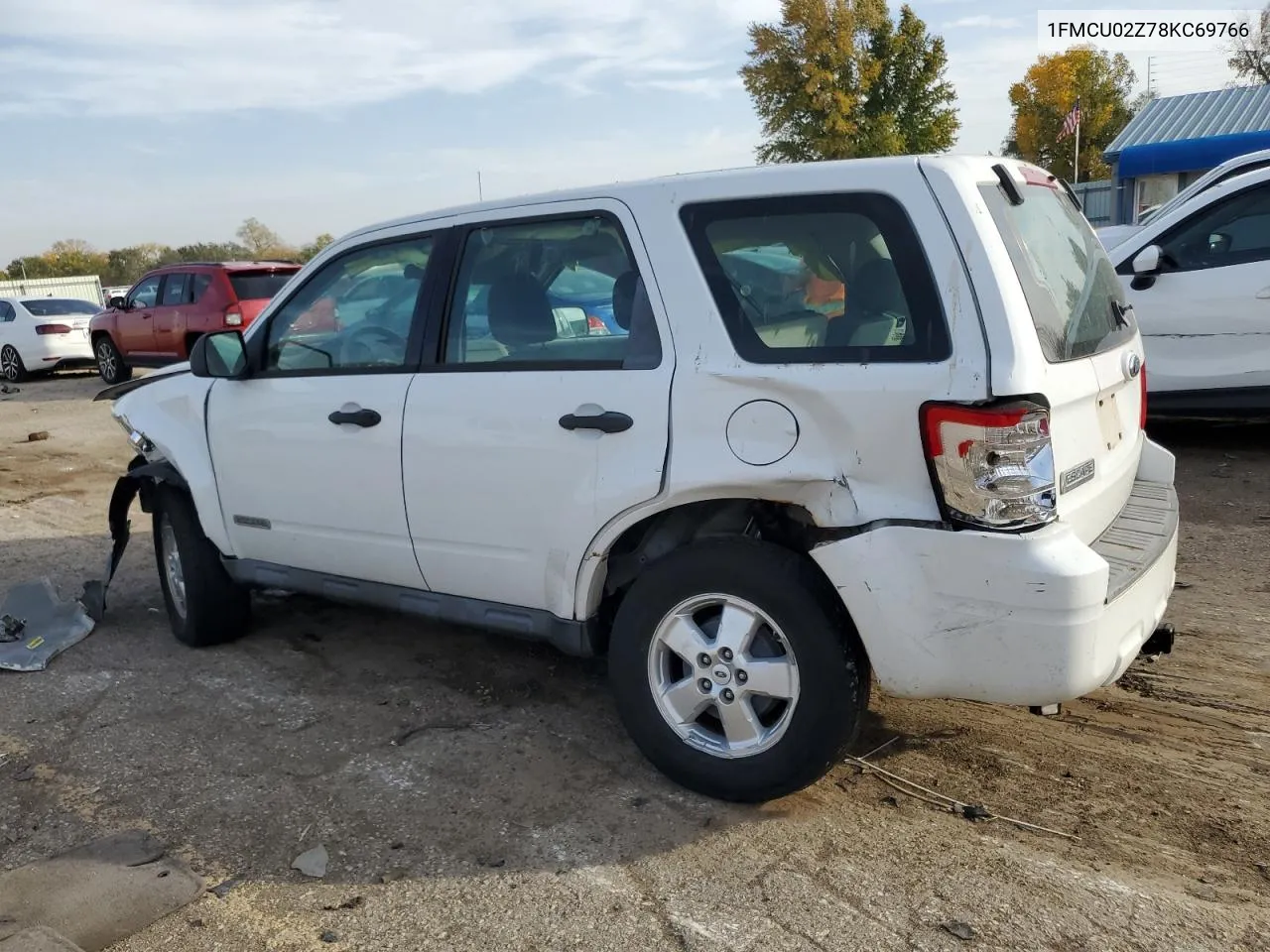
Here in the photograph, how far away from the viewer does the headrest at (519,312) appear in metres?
3.59

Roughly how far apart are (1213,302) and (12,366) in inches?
703

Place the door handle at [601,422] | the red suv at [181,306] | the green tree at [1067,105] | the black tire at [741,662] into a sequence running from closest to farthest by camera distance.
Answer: the black tire at [741,662], the door handle at [601,422], the red suv at [181,306], the green tree at [1067,105]

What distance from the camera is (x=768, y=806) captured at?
323 centimetres

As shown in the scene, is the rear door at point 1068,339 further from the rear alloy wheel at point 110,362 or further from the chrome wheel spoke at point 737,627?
the rear alloy wheel at point 110,362

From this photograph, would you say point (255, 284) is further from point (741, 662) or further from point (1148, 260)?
point (741, 662)

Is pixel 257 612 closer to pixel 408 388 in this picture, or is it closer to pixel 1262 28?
pixel 408 388

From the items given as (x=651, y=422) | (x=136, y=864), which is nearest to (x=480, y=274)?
(x=651, y=422)

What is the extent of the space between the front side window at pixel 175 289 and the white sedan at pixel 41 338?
3.34 meters

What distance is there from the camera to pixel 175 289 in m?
14.9

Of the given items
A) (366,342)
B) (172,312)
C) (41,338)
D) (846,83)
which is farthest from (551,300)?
(846,83)

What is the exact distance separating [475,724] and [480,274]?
Answer: 164cm

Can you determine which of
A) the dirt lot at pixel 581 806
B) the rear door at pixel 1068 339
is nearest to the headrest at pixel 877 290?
the rear door at pixel 1068 339

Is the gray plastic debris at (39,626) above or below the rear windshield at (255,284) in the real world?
below

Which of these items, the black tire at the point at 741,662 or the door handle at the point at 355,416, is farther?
the door handle at the point at 355,416
